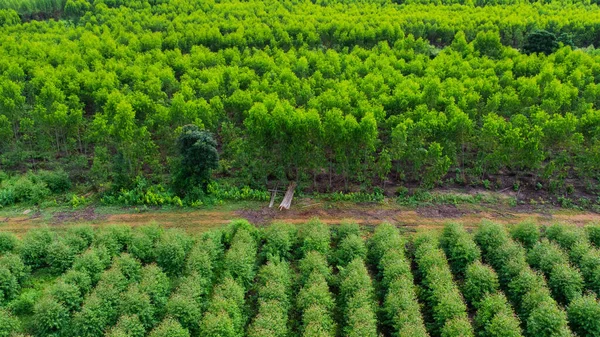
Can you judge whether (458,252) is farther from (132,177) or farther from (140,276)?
(132,177)

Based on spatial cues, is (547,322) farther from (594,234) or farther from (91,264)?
(91,264)

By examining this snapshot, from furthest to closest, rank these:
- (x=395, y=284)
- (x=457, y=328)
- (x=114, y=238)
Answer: (x=114, y=238), (x=395, y=284), (x=457, y=328)

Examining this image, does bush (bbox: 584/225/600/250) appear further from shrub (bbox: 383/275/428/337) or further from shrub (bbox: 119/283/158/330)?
shrub (bbox: 119/283/158/330)

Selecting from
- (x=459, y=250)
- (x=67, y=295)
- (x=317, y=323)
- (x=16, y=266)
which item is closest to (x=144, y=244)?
(x=67, y=295)

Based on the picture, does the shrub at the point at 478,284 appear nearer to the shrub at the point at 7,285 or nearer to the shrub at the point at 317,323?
the shrub at the point at 317,323

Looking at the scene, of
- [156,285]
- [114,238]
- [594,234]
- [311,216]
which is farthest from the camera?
[311,216]

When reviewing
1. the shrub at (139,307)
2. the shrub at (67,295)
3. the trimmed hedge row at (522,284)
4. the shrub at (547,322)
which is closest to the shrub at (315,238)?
the shrub at (139,307)
